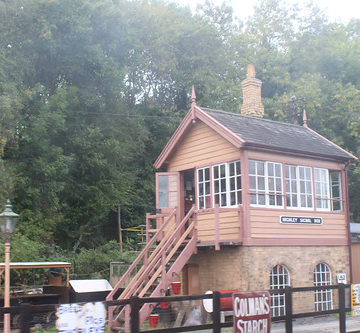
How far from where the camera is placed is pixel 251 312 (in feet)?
28.3

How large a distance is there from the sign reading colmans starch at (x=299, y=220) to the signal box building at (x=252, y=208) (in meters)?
0.03

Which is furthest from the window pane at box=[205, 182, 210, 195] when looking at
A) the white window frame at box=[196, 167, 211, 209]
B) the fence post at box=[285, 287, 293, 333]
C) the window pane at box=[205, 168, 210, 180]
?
the fence post at box=[285, 287, 293, 333]

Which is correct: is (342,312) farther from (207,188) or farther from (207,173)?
(207,173)

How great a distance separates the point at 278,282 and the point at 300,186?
A: 310 cm

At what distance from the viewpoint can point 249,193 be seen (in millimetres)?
14750

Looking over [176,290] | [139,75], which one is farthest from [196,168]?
[139,75]

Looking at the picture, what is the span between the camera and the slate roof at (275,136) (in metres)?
15.4

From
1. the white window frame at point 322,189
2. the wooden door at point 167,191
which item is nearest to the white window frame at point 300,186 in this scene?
the white window frame at point 322,189

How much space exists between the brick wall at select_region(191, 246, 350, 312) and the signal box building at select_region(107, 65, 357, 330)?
0.10 ft

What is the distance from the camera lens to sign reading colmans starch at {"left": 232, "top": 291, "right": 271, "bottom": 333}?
27.7ft

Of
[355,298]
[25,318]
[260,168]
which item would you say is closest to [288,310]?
[355,298]

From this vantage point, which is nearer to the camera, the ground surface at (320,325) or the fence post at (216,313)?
the fence post at (216,313)

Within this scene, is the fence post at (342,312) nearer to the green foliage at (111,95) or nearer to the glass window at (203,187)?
the glass window at (203,187)

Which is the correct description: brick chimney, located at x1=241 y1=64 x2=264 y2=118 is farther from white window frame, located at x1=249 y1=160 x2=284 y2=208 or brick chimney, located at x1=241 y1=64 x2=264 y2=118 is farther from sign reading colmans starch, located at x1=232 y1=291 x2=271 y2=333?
sign reading colmans starch, located at x1=232 y1=291 x2=271 y2=333
